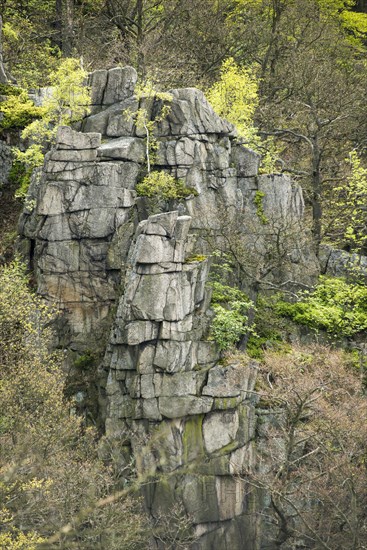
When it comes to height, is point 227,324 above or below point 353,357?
above

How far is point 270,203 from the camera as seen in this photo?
3133 centimetres

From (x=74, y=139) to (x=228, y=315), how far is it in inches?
414

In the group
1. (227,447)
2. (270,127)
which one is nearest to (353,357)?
(227,447)

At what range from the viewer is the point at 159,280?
86.1ft

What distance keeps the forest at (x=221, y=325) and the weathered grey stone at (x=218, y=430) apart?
0.49 meters

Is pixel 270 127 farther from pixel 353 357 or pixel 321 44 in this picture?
pixel 353 357

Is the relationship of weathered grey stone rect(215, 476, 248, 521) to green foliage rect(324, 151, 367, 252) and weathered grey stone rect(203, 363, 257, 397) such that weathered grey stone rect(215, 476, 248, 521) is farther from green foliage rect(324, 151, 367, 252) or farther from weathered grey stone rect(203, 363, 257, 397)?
green foliage rect(324, 151, 367, 252)

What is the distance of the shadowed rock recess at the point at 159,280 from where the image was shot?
26.4 meters

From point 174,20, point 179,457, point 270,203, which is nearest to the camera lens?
point 179,457

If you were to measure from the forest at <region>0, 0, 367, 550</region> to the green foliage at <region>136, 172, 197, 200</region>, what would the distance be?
0.05m

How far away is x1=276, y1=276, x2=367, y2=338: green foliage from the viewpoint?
30234 millimetres

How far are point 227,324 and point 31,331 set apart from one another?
8418 millimetres

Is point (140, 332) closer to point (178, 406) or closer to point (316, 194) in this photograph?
point (178, 406)

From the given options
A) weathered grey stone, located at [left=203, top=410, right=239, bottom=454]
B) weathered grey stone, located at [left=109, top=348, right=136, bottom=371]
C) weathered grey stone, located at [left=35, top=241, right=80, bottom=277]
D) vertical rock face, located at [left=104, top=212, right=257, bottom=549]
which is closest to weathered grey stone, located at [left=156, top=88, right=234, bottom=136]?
vertical rock face, located at [left=104, top=212, right=257, bottom=549]
